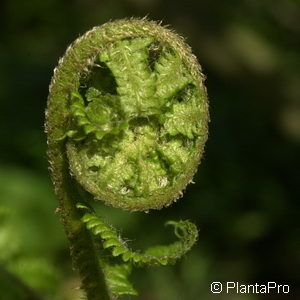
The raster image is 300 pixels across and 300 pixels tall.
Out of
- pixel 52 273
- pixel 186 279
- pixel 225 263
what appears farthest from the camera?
pixel 225 263

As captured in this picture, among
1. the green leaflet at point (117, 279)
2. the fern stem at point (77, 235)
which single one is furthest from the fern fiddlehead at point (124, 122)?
the green leaflet at point (117, 279)

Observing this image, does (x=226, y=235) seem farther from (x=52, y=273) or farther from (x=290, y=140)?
(x=52, y=273)

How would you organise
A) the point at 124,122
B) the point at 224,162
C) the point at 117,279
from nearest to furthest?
the point at 124,122, the point at 117,279, the point at 224,162

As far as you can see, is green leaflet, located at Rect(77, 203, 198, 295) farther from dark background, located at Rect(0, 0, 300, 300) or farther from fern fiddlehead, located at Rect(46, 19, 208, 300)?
dark background, located at Rect(0, 0, 300, 300)

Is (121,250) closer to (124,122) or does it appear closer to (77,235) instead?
(77,235)

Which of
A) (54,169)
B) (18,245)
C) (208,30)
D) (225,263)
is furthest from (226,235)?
(54,169)

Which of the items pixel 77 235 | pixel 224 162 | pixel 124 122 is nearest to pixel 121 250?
pixel 77 235
